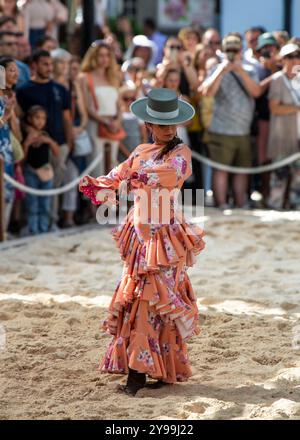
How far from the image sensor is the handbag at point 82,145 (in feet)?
34.5

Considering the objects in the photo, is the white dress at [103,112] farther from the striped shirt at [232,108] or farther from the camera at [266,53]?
the camera at [266,53]

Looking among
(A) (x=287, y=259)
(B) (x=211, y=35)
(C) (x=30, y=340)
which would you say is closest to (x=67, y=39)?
(B) (x=211, y=35)

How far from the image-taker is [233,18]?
16609mm

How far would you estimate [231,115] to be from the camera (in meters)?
11.4

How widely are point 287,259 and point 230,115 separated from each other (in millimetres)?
2948

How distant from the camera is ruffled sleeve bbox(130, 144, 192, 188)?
5145mm

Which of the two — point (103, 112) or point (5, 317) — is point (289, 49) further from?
point (5, 317)

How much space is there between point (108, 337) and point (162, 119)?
1776 mm

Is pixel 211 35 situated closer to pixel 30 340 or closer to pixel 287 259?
pixel 287 259

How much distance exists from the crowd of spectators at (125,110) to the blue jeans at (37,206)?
10 millimetres

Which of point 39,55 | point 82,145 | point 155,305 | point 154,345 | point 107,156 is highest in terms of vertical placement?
point 39,55

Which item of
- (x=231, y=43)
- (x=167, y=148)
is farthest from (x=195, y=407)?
(x=231, y=43)

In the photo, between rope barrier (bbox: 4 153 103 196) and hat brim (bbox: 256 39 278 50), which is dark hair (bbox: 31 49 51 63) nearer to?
rope barrier (bbox: 4 153 103 196)
